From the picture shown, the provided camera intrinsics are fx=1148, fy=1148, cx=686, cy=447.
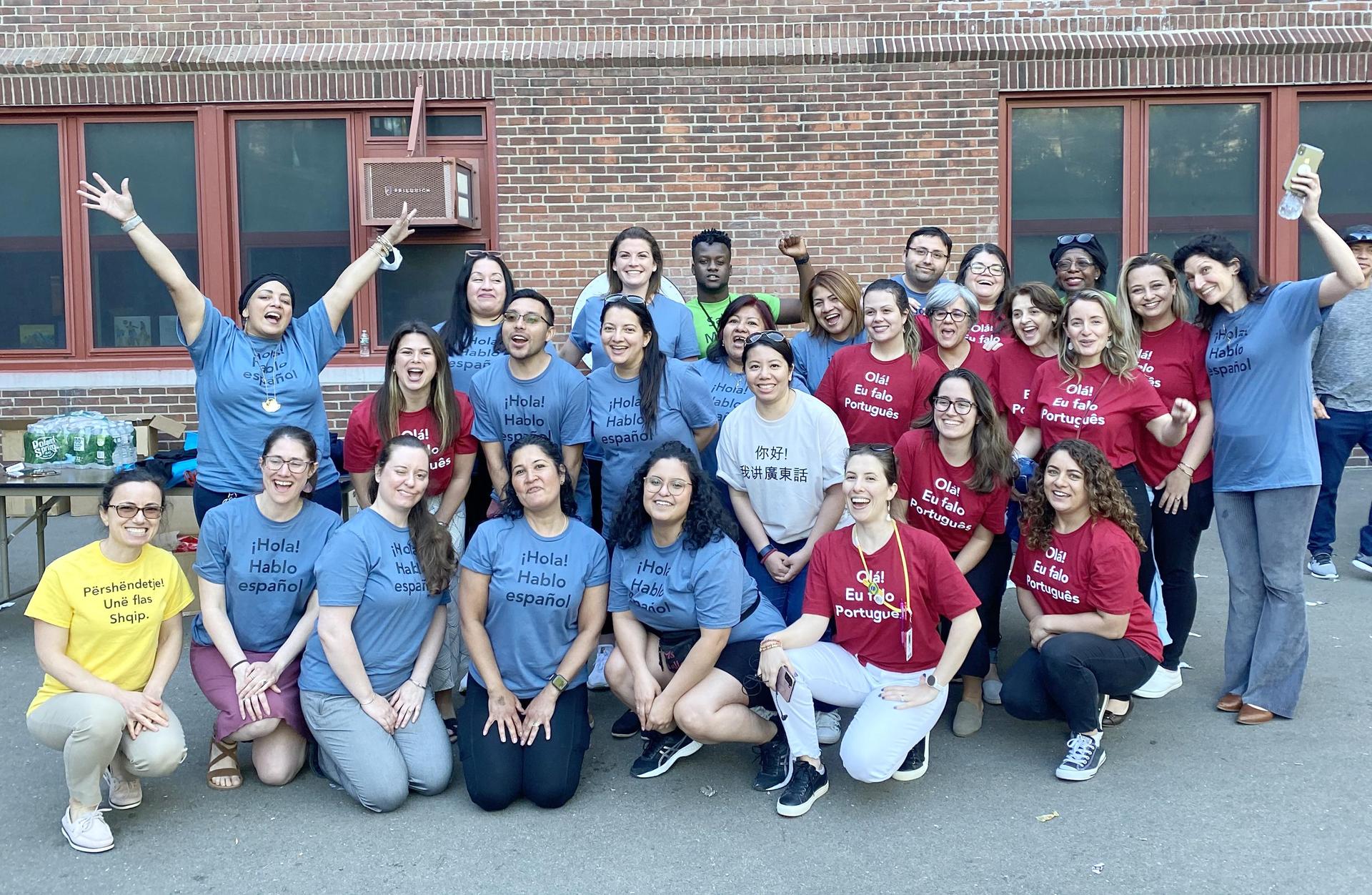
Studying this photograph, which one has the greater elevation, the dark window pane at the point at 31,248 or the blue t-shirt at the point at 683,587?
the dark window pane at the point at 31,248

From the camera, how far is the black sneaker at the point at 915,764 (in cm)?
405

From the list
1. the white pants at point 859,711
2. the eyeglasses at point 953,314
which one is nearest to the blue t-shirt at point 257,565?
the white pants at point 859,711

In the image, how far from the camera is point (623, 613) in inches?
167

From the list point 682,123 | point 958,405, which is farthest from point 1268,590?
point 682,123

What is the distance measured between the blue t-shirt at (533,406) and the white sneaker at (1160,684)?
8.24 ft

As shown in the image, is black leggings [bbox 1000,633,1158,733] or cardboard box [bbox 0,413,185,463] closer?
black leggings [bbox 1000,633,1158,733]

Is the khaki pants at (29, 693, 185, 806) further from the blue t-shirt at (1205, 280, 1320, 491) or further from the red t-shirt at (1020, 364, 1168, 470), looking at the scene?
the blue t-shirt at (1205, 280, 1320, 491)

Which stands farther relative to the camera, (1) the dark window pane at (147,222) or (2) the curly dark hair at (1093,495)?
(1) the dark window pane at (147,222)

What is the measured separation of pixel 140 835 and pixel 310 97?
6.54 metres

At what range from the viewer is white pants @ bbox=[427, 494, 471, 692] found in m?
4.45

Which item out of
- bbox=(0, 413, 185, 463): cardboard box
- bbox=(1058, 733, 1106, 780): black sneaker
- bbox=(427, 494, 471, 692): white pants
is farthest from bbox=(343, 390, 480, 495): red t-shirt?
bbox=(0, 413, 185, 463): cardboard box

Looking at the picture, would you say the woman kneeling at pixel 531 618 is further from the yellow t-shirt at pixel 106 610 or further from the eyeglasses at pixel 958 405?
the eyeglasses at pixel 958 405

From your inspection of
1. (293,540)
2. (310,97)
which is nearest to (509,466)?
(293,540)

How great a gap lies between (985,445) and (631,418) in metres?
1.43
